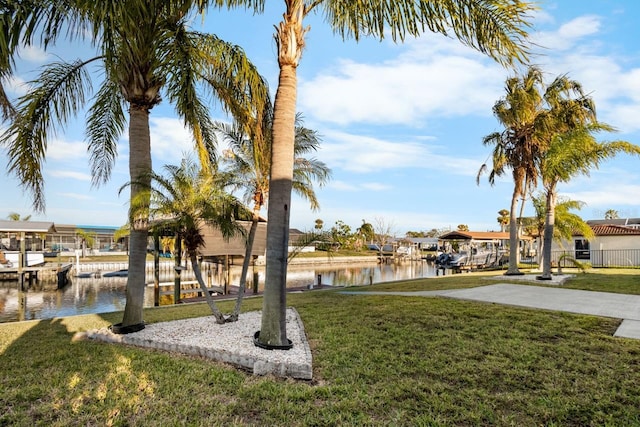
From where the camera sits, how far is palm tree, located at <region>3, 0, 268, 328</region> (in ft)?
19.2

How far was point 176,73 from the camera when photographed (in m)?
6.81

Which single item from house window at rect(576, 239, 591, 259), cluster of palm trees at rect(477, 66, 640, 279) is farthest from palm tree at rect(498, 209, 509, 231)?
cluster of palm trees at rect(477, 66, 640, 279)

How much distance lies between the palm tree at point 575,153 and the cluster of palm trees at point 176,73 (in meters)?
8.76

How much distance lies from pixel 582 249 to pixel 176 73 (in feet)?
87.6

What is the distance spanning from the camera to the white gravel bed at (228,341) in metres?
4.38

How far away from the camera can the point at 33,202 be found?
23.2ft

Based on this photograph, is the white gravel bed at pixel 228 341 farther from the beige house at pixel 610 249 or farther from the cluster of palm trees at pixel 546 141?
the beige house at pixel 610 249

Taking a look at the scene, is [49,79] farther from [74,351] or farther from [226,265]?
[226,265]

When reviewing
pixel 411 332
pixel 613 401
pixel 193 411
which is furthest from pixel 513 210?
pixel 193 411

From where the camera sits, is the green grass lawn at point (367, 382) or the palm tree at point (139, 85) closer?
the green grass lawn at point (367, 382)

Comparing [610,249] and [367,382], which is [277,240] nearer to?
[367,382]

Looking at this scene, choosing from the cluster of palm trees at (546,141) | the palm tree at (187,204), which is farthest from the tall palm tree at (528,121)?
the palm tree at (187,204)

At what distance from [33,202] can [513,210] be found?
672 inches

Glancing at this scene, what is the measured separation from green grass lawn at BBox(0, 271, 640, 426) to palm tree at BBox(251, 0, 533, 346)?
114 centimetres
